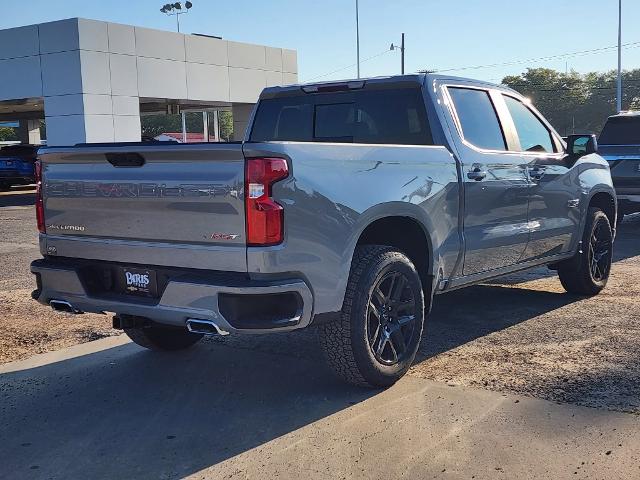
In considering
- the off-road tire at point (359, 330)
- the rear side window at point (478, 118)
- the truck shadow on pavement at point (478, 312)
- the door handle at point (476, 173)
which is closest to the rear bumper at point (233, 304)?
the off-road tire at point (359, 330)

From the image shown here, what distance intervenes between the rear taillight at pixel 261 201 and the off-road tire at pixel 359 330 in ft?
2.47

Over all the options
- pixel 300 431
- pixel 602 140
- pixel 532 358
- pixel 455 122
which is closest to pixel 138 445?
pixel 300 431

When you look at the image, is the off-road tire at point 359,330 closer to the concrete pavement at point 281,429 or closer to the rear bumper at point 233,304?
the concrete pavement at point 281,429

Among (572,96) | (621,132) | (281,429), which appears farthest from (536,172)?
(572,96)

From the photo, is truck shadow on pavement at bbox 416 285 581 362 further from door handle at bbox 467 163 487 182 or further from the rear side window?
the rear side window

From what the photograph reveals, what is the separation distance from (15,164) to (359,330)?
81.7ft

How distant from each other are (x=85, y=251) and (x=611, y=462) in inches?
124

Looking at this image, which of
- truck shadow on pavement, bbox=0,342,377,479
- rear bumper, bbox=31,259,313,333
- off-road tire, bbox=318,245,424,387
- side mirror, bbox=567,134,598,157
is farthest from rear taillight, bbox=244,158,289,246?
side mirror, bbox=567,134,598,157

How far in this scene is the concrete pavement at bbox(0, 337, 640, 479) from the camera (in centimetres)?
344

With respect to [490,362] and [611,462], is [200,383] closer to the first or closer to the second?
[490,362]

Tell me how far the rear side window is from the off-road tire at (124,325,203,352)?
2.59m

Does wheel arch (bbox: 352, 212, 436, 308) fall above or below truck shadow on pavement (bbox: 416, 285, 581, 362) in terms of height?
above

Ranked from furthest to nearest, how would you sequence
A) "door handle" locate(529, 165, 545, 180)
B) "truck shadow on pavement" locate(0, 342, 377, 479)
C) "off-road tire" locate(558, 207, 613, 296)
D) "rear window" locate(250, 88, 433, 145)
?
1. "off-road tire" locate(558, 207, 613, 296)
2. "door handle" locate(529, 165, 545, 180)
3. "rear window" locate(250, 88, 433, 145)
4. "truck shadow on pavement" locate(0, 342, 377, 479)

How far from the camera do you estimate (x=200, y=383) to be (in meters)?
4.70
